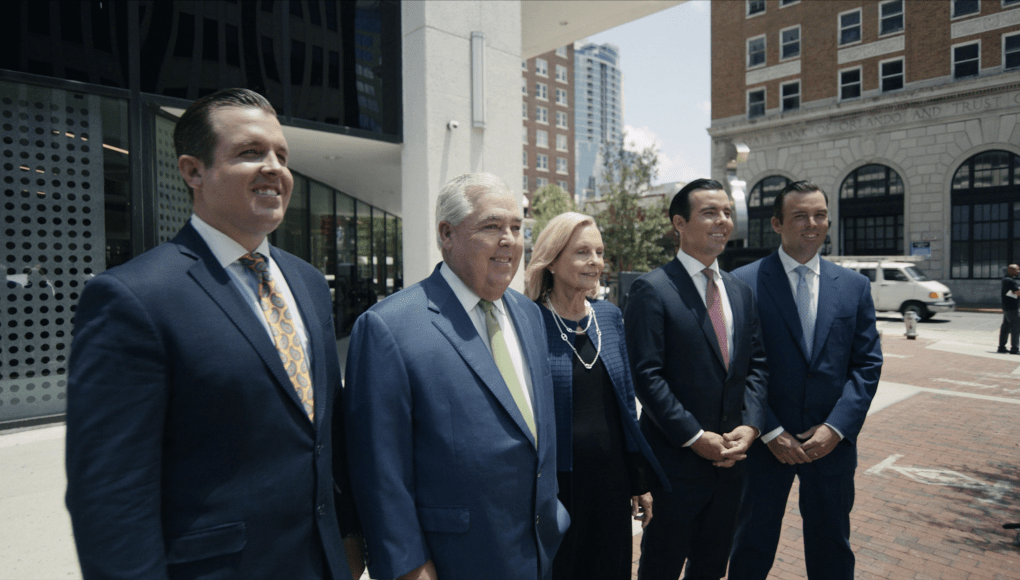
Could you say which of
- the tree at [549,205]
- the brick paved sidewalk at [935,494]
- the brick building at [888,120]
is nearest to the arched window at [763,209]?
the brick building at [888,120]

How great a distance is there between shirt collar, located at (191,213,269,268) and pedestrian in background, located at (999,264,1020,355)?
15.2m

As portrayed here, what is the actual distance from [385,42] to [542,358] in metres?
8.87

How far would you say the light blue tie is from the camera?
314 cm

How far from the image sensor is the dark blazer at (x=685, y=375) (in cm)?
286

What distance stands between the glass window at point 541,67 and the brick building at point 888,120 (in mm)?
38279

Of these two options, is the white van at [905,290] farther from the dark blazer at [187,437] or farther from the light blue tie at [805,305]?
the dark blazer at [187,437]

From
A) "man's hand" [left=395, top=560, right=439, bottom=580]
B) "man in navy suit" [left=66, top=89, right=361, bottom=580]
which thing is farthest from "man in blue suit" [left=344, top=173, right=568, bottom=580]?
"man in navy suit" [left=66, top=89, right=361, bottom=580]

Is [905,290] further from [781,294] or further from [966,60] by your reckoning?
[781,294]

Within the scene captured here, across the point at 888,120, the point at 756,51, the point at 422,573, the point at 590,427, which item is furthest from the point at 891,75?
the point at 422,573

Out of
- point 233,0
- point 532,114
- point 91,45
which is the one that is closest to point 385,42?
point 233,0

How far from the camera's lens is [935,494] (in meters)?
4.75

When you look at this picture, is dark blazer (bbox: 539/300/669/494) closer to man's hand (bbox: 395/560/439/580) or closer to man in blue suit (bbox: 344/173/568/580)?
man in blue suit (bbox: 344/173/568/580)

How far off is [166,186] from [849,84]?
33371mm

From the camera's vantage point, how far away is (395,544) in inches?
68.3
